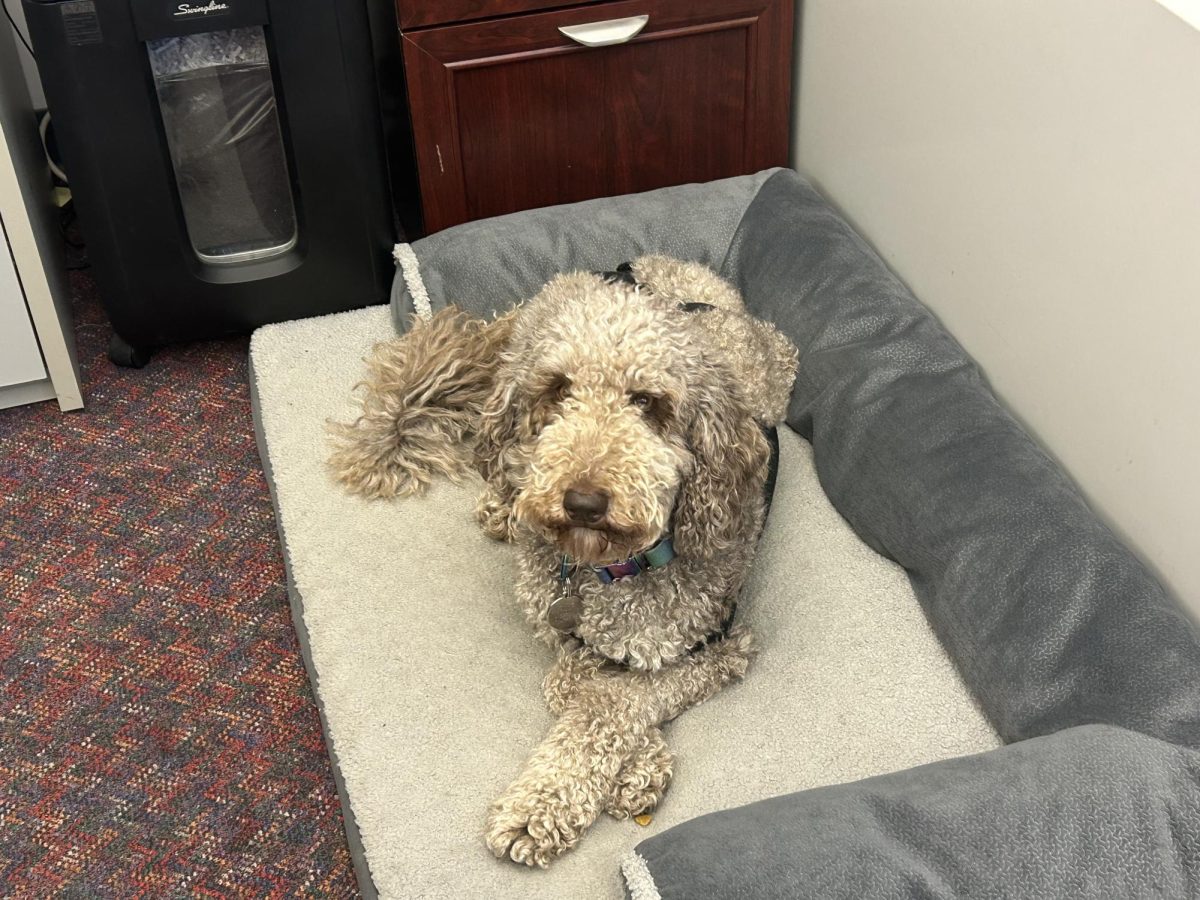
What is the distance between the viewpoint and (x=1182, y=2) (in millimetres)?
1487

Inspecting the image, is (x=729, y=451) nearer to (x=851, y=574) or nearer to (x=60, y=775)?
(x=851, y=574)

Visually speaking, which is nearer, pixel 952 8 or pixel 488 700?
pixel 488 700

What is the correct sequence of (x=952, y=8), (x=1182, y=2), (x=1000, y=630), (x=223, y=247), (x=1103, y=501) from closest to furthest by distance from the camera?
(x=1182, y=2), (x=1000, y=630), (x=1103, y=501), (x=952, y=8), (x=223, y=247)

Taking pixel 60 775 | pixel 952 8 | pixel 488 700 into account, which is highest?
pixel 952 8

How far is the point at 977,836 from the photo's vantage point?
4.32 feet

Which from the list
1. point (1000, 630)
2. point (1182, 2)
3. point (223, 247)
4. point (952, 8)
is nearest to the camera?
point (1182, 2)

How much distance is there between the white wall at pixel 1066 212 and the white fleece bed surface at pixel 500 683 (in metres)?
0.33

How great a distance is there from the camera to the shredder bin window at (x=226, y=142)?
2.17 metres

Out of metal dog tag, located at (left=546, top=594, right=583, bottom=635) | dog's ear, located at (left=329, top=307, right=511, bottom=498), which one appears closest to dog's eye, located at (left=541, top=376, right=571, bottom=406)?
metal dog tag, located at (left=546, top=594, right=583, bottom=635)

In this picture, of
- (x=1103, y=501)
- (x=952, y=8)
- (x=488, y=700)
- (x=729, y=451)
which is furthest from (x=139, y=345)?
(x=1103, y=501)

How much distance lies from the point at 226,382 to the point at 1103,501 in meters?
1.58

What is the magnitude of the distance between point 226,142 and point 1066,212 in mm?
1423

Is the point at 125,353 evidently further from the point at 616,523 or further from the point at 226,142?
the point at 616,523

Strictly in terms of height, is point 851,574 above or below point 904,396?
below
